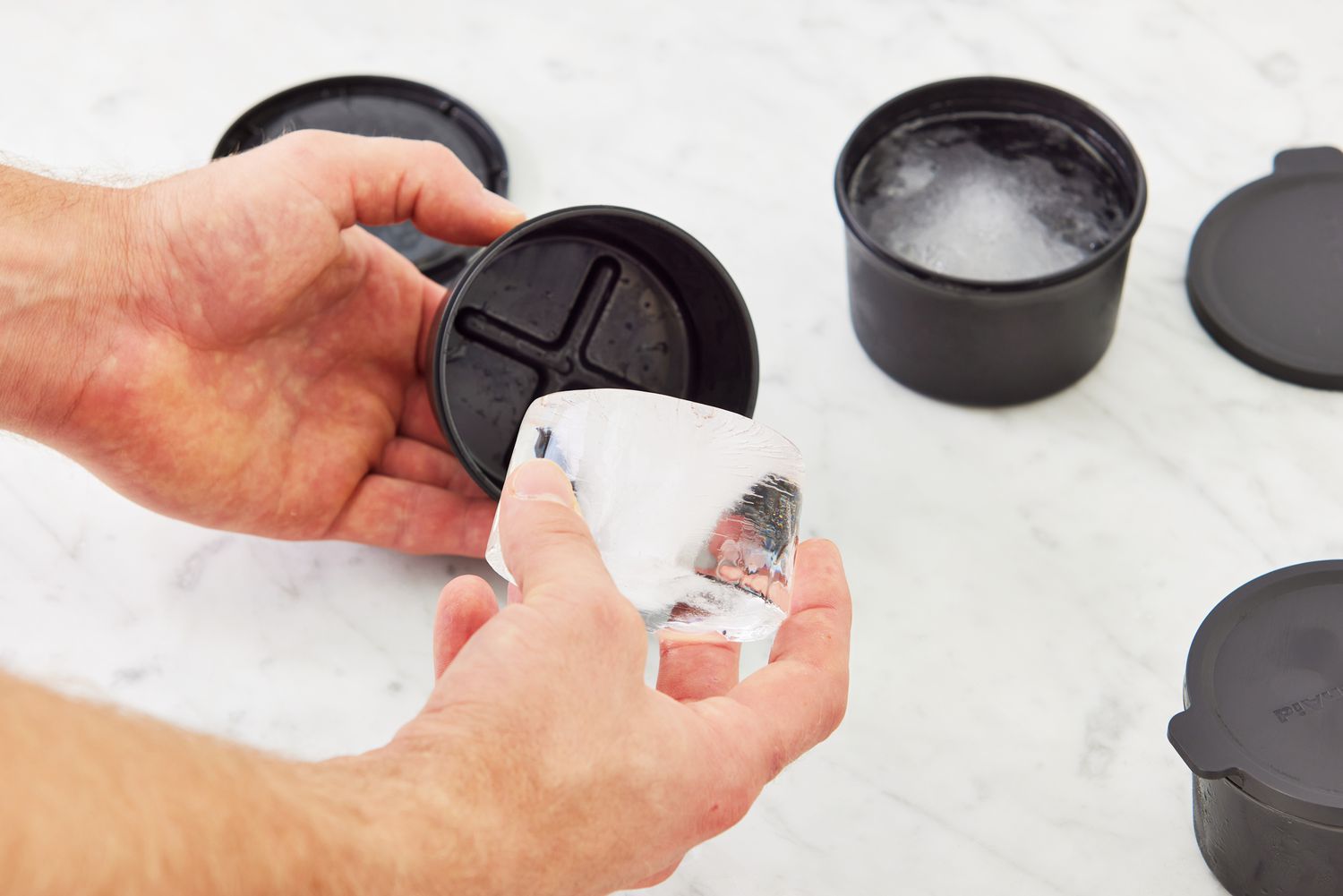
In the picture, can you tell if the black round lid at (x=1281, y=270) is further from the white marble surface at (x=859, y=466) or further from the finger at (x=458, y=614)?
the finger at (x=458, y=614)

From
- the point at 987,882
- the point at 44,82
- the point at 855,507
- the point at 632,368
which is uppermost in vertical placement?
the point at 44,82

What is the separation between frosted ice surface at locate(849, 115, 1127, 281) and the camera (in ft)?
3.31

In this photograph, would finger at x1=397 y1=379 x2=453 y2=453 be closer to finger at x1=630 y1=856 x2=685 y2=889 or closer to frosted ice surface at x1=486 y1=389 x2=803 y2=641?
frosted ice surface at x1=486 y1=389 x2=803 y2=641

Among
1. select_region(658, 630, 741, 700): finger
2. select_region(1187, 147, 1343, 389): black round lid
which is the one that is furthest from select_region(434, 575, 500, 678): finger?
select_region(1187, 147, 1343, 389): black round lid

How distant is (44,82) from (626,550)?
992mm

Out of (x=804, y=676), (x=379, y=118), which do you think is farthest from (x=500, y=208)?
(x=804, y=676)

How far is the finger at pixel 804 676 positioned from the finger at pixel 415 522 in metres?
0.29

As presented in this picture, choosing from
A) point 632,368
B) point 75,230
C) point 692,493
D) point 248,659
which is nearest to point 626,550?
point 692,493

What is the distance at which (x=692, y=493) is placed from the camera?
747 millimetres

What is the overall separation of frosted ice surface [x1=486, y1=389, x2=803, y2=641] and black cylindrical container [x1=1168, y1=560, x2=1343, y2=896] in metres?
0.27

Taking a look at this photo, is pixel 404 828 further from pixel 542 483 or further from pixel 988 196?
pixel 988 196

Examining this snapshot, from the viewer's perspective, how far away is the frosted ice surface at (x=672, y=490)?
75cm

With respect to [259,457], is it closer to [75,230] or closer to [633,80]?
[75,230]

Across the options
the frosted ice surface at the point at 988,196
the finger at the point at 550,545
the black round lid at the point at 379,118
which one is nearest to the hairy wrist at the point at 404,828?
the finger at the point at 550,545
